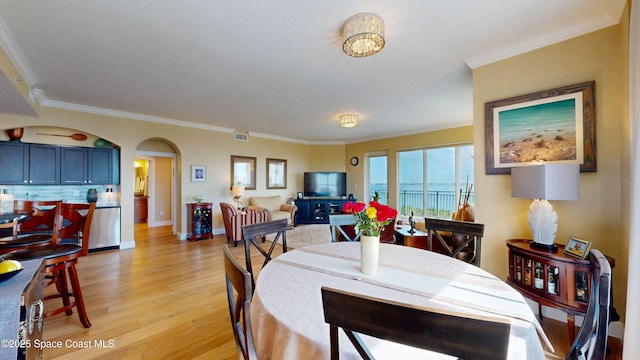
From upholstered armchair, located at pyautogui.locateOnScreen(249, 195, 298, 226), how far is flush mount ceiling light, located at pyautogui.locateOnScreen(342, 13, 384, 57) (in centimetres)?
469

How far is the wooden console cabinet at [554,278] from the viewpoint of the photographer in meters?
1.68

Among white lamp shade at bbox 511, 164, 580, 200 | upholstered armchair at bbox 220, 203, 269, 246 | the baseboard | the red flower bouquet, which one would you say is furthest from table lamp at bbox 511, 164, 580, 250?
the baseboard

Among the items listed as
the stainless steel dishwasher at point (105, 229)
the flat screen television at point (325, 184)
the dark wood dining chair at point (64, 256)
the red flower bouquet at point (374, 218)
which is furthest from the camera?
the flat screen television at point (325, 184)

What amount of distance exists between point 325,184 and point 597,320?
21.7 feet

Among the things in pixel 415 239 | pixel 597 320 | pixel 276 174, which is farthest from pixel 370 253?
pixel 276 174

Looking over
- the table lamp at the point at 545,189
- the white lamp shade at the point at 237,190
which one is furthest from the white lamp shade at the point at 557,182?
the white lamp shade at the point at 237,190

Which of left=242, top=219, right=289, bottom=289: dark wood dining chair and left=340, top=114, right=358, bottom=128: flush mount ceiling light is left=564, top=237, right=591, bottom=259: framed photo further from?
left=340, top=114, right=358, bottom=128: flush mount ceiling light

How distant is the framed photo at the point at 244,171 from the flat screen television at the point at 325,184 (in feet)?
5.27

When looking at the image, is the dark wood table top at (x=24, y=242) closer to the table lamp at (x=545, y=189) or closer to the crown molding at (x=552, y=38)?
the table lamp at (x=545, y=189)

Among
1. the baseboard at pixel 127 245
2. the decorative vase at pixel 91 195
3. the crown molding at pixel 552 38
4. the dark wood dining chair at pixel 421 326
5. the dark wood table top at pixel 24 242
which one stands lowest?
the baseboard at pixel 127 245

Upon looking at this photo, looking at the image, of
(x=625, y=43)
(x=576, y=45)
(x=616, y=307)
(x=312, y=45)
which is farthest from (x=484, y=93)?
(x=616, y=307)

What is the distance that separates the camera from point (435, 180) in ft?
19.8

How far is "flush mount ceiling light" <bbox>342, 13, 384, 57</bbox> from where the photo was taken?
1.85m

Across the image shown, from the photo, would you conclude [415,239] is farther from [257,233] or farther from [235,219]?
[235,219]
